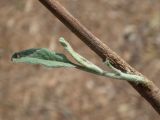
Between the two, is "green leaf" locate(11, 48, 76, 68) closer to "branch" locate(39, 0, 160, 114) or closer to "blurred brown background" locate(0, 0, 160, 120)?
"branch" locate(39, 0, 160, 114)

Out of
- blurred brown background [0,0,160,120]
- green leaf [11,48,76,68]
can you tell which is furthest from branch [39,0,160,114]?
blurred brown background [0,0,160,120]

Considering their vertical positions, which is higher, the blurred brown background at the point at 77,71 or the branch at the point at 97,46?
the blurred brown background at the point at 77,71

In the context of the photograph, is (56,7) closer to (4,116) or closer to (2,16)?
(4,116)

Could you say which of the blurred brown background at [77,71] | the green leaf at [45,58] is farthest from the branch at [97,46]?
the blurred brown background at [77,71]

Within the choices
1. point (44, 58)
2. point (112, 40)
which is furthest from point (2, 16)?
point (44, 58)

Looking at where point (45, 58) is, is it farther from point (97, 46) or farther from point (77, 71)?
point (77, 71)

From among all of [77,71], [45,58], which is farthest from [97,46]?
[77,71]

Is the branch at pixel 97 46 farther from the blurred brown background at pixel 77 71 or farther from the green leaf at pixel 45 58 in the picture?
the blurred brown background at pixel 77 71
